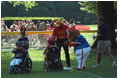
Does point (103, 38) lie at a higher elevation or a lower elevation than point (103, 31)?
lower

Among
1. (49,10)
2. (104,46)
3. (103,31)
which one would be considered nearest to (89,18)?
(49,10)

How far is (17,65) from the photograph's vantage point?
10461 millimetres

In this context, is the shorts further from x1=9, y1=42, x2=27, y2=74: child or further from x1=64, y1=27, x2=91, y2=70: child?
x1=9, y1=42, x2=27, y2=74: child

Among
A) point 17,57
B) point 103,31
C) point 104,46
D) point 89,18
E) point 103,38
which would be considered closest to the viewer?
point 17,57

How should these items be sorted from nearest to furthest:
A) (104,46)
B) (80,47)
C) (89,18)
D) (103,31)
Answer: (80,47) → (103,31) → (104,46) → (89,18)

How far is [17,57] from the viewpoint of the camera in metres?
10.6

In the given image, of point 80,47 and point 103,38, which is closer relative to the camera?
point 80,47

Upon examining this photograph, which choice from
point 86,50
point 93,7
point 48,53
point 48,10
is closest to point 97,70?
point 86,50

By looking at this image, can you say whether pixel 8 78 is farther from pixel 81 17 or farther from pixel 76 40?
pixel 81 17

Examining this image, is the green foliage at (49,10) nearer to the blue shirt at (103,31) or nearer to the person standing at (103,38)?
the person standing at (103,38)

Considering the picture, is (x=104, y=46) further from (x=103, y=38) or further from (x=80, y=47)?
(x=80, y=47)

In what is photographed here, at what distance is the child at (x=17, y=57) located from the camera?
34.4ft

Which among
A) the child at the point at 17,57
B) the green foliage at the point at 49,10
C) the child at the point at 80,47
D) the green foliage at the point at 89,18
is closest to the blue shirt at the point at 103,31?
the child at the point at 80,47

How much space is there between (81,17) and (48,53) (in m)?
67.5
